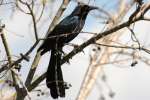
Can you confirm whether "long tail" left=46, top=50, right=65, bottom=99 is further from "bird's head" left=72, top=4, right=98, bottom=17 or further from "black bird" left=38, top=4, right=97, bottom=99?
"bird's head" left=72, top=4, right=98, bottom=17

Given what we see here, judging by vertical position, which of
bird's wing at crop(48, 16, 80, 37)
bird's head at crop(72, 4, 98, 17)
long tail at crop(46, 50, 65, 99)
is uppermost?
bird's head at crop(72, 4, 98, 17)

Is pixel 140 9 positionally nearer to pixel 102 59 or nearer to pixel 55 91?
pixel 55 91

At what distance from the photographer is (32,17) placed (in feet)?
20.1

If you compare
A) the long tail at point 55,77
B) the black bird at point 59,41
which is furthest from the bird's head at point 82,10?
the long tail at point 55,77

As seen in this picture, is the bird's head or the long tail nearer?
the long tail

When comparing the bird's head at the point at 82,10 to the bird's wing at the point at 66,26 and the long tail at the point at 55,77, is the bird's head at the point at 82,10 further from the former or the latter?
the long tail at the point at 55,77

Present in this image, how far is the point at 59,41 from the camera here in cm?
693

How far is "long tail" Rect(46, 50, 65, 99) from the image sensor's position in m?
6.53

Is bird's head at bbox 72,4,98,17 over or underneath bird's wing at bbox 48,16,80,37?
over

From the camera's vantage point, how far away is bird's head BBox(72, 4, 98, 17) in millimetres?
7126

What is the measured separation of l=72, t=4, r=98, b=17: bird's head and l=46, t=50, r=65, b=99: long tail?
67 centimetres

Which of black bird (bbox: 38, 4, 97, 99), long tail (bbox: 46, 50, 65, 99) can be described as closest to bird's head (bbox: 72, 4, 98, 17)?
black bird (bbox: 38, 4, 97, 99)

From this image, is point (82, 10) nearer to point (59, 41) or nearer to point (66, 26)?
point (66, 26)

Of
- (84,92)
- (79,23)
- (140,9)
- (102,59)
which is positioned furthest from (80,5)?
(102,59)
